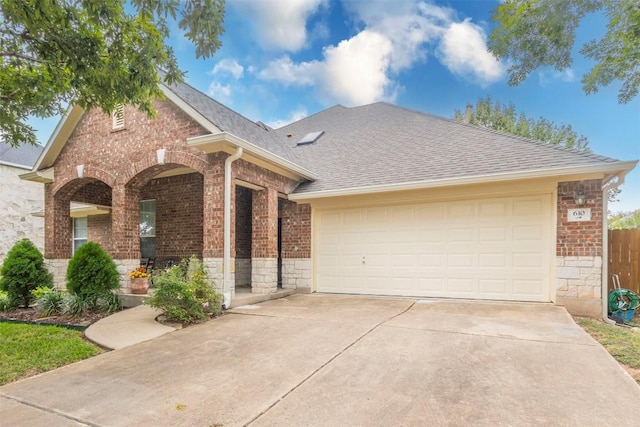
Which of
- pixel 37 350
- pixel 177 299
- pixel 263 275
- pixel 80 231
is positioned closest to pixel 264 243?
pixel 263 275

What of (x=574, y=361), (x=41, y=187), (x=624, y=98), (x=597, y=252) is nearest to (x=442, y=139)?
(x=624, y=98)

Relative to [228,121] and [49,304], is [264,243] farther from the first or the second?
[49,304]

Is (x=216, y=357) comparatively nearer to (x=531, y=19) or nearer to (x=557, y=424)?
(x=557, y=424)

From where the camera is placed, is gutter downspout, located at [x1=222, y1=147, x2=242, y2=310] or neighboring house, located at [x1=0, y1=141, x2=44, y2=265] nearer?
gutter downspout, located at [x1=222, y1=147, x2=242, y2=310]

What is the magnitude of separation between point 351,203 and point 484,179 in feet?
10.5

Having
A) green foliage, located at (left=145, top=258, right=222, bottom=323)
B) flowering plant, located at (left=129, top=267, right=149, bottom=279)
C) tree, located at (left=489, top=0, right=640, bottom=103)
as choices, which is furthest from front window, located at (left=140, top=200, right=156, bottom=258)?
tree, located at (left=489, top=0, right=640, bottom=103)

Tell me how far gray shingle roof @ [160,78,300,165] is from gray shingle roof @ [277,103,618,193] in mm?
1090

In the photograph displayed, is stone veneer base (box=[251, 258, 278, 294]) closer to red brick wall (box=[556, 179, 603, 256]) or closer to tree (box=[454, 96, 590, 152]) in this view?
red brick wall (box=[556, 179, 603, 256])

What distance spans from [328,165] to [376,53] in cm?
492

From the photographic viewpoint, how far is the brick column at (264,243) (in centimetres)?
817

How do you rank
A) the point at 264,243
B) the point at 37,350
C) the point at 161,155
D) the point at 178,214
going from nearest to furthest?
the point at 37,350 < the point at 161,155 < the point at 264,243 < the point at 178,214

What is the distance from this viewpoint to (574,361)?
3818 millimetres

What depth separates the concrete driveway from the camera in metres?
2.75

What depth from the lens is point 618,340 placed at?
4961 millimetres
